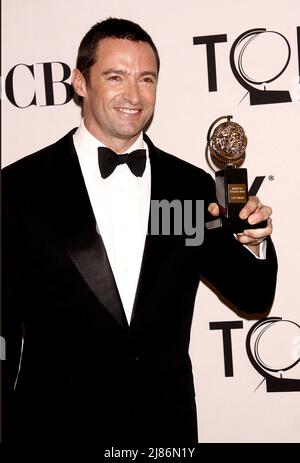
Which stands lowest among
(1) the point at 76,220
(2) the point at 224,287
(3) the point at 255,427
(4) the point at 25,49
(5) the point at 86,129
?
(3) the point at 255,427

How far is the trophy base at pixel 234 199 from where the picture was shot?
2.23 metres

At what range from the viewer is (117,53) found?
2551mm

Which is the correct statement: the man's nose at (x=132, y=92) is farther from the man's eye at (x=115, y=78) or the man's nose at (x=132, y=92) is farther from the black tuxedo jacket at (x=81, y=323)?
the black tuxedo jacket at (x=81, y=323)

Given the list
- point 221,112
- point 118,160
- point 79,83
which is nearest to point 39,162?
point 118,160

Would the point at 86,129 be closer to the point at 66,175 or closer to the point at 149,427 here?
the point at 66,175

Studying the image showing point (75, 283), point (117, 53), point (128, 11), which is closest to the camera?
point (75, 283)

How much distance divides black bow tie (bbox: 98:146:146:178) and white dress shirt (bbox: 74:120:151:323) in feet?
0.19

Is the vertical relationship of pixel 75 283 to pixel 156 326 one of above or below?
above

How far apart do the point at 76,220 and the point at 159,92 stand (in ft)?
2.97

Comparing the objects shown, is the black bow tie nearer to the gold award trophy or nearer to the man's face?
the man's face

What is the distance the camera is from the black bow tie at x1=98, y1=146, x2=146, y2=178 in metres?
2.54

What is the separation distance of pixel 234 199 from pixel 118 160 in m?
0.56

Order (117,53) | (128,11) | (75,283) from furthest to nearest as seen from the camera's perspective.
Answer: (128,11) → (117,53) → (75,283)

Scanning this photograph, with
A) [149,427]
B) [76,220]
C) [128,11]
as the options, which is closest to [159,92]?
[128,11]
